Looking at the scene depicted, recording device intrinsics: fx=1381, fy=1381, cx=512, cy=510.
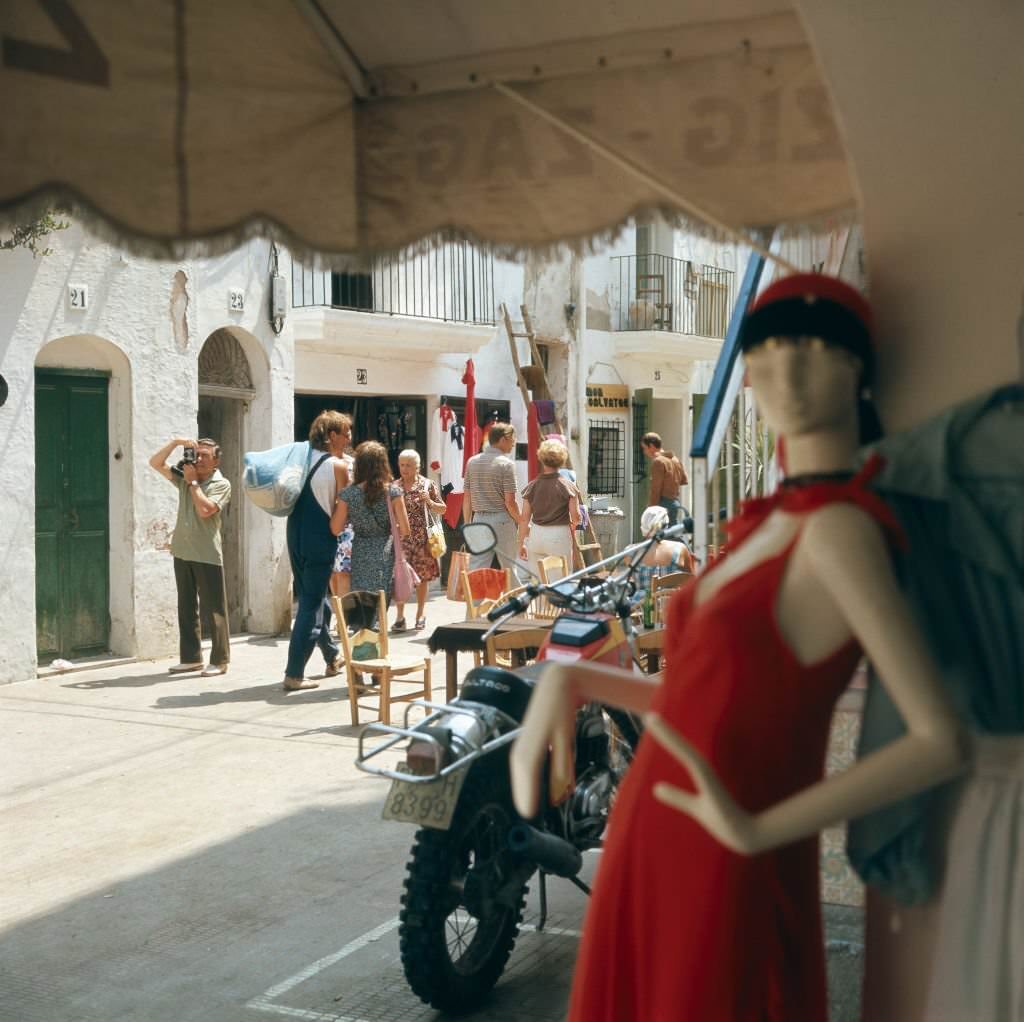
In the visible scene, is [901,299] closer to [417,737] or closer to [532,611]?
[417,737]

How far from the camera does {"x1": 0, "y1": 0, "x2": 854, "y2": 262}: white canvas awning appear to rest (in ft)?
10.2

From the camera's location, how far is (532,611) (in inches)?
349

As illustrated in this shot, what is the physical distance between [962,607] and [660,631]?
15.9 feet

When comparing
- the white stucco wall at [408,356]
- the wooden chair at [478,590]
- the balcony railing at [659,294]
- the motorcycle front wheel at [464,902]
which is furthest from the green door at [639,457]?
the motorcycle front wheel at [464,902]

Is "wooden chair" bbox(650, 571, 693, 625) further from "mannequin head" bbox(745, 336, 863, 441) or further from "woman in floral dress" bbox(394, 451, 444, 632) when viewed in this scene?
"mannequin head" bbox(745, 336, 863, 441)

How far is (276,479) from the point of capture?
9750mm

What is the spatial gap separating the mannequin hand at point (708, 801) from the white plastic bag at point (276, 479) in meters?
7.96

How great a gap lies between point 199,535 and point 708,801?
8.95m

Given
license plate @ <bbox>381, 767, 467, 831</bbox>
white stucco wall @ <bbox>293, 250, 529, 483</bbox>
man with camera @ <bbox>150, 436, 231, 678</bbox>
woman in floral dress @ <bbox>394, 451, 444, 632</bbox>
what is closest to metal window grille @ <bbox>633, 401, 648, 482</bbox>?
white stucco wall @ <bbox>293, 250, 529, 483</bbox>

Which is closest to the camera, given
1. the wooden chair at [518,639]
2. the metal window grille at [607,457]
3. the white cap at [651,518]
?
the wooden chair at [518,639]

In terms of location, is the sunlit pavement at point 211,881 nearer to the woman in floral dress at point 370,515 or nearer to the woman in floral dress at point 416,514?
the woman in floral dress at point 370,515

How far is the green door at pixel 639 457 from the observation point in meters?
25.0

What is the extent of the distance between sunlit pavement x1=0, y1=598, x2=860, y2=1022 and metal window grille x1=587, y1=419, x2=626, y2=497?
50.1 feet

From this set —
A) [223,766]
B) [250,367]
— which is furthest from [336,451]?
[250,367]
